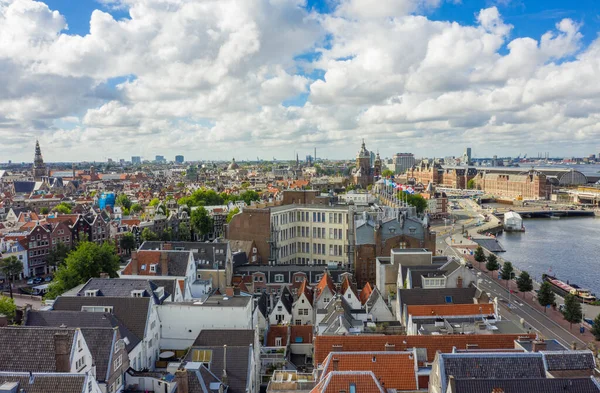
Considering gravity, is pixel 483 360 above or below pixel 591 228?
above

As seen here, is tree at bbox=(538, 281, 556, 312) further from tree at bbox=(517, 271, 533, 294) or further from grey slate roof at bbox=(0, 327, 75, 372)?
grey slate roof at bbox=(0, 327, 75, 372)

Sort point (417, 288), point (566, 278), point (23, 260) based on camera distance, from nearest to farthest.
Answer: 1. point (417, 288)
2. point (23, 260)
3. point (566, 278)

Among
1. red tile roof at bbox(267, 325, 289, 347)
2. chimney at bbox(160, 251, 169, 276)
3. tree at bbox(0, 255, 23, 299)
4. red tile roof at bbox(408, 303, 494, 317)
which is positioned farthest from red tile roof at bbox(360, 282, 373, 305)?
tree at bbox(0, 255, 23, 299)

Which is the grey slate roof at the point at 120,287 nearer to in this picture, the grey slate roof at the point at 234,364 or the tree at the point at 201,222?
the grey slate roof at the point at 234,364

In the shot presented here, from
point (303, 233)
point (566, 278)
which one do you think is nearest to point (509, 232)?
point (566, 278)

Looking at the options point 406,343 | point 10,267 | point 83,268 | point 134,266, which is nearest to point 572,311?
point 406,343

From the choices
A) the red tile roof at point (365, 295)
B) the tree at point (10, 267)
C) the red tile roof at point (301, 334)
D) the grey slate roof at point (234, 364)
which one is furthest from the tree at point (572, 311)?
the tree at point (10, 267)

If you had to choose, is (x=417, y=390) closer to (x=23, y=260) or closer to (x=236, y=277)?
(x=236, y=277)
